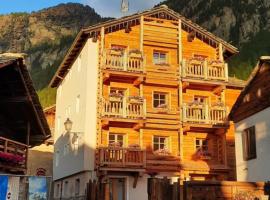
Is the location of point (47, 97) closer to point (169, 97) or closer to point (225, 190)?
point (169, 97)

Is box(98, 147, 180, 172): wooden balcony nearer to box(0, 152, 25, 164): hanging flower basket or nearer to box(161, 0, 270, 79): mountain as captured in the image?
box(0, 152, 25, 164): hanging flower basket

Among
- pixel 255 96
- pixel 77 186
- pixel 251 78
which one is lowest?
pixel 77 186

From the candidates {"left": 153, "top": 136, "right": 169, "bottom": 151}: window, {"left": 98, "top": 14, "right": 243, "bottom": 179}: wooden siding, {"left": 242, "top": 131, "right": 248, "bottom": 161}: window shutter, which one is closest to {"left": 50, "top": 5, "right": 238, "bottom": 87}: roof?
{"left": 98, "top": 14, "right": 243, "bottom": 179}: wooden siding

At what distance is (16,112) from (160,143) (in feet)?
36.9

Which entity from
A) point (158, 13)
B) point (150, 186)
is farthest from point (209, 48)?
point (150, 186)

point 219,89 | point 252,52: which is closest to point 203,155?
point 219,89

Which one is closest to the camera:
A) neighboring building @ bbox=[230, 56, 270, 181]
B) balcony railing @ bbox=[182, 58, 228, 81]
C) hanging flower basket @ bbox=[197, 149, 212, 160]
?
neighboring building @ bbox=[230, 56, 270, 181]

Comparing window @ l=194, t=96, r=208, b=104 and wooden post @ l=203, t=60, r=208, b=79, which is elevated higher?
wooden post @ l=203, t=60, r=208, b=79

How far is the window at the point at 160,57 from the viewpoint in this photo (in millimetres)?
32594

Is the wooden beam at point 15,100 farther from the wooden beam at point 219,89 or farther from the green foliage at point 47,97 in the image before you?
the green foliage at point 47,97

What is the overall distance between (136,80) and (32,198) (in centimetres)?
1695

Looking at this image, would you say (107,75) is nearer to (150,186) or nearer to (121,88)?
(121,88)

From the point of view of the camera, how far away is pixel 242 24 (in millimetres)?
76312

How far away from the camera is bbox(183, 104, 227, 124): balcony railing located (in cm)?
3077
